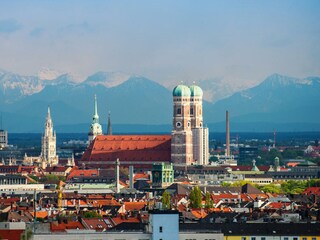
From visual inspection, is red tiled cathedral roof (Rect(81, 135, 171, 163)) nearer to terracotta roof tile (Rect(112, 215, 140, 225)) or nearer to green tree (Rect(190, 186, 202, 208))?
green tree (Rect(190, 186, 202, 208))

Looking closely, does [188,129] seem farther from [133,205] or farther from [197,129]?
[133,205]

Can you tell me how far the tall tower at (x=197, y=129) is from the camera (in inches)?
7539

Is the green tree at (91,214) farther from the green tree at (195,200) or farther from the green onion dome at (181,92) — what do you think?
the green onion dome at (181,92)

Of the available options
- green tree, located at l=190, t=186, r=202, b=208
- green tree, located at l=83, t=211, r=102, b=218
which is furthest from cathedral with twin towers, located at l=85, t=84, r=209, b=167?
green tree, located at l=83, t=211, r=102, b=218

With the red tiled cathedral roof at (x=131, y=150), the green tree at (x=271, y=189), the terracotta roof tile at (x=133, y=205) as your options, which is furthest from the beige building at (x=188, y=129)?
the terracotta roof tile at (x=133, y=205)

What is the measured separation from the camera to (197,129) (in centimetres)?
19188

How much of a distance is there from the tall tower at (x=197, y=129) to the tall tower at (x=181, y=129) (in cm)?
82

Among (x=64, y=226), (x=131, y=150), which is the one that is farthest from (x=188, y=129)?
(x=64, y=226)

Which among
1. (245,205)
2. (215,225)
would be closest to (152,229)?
(215,225)

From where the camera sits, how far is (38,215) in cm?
8181

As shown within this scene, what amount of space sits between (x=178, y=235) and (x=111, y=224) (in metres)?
20.3

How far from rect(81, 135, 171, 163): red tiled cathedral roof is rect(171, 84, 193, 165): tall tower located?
59.5 inches

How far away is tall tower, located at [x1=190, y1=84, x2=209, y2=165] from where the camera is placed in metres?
192

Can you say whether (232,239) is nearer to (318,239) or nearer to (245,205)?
(318,239)
